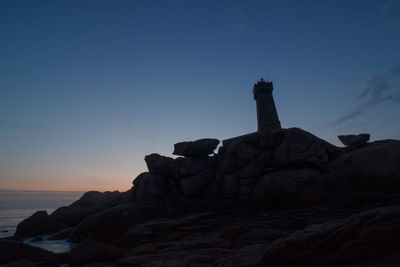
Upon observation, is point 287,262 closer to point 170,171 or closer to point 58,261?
point 58,261

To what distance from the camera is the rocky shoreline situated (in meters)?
10.6

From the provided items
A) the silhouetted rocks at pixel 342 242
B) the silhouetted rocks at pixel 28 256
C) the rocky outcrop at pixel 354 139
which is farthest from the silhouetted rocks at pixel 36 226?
the rocky outcrop at pixel 354 139

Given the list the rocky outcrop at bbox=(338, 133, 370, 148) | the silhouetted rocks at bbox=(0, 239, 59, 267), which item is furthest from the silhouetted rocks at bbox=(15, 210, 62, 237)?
the rocky outcrop at bbox=(338, 133, 370, 148)

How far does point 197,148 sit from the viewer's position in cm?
3228

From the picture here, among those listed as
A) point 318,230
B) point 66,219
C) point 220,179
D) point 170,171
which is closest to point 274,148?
→ point 220,179

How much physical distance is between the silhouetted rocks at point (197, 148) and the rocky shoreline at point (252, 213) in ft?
0.35

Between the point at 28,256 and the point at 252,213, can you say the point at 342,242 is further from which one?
the point at 28,256

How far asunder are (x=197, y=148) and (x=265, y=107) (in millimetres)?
27458

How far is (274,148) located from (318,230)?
710 inches

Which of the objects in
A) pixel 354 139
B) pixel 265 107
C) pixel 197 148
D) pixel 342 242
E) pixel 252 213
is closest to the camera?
pixel 342 242

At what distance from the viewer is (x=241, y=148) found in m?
29.8

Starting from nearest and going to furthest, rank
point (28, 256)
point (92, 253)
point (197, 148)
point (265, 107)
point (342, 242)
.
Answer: point (342, 242) → point (28, 256) → point (92, 253) → point (197, 148) → point (265, 107)

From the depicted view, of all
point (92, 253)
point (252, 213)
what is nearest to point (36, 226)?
point (92, 253)

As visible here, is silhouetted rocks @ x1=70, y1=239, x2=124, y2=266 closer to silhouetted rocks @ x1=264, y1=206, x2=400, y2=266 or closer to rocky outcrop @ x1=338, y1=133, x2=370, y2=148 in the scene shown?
silhouetted rocks @ x1=264, y1=206, x2=400, y2=266
